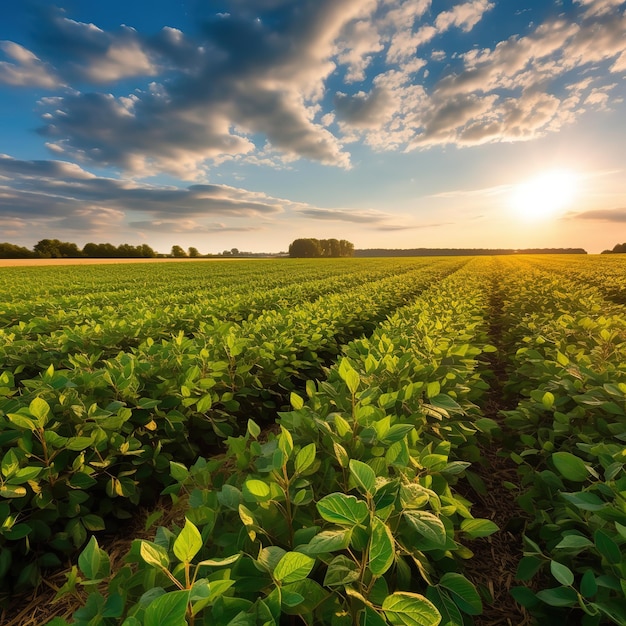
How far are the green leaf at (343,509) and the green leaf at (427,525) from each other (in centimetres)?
19

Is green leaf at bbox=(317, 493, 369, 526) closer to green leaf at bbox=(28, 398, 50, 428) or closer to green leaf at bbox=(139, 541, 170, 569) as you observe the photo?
green leaf at bbox=(139, 541, 170, 569)

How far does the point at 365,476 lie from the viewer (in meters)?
1.01

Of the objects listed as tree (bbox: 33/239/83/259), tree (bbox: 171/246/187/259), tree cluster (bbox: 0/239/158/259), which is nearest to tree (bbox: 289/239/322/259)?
tree (bbox: 171/246/187/259)

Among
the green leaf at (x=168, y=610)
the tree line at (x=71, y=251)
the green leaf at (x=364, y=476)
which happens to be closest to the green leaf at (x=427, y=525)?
the green leaf at (x=364, y=476)

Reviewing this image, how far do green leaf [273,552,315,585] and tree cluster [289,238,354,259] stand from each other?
358 ft

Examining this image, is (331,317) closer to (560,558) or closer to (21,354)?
(21,354)

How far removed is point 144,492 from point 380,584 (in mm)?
3105

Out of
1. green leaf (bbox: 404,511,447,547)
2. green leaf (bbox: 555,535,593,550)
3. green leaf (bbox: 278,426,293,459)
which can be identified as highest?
green leaf (bbox: 278,426,293,459)

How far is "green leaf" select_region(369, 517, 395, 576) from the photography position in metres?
0.83

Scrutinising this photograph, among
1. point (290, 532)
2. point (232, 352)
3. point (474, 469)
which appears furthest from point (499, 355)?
point (290, 532)

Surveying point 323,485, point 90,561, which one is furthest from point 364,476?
point 90,561

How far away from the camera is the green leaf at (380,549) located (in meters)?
0.83

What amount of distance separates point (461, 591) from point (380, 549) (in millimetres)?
511

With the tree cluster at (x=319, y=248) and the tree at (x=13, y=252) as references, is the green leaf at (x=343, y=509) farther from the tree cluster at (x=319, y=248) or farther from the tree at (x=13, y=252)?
the tree cluster at (x=319, y=248)
